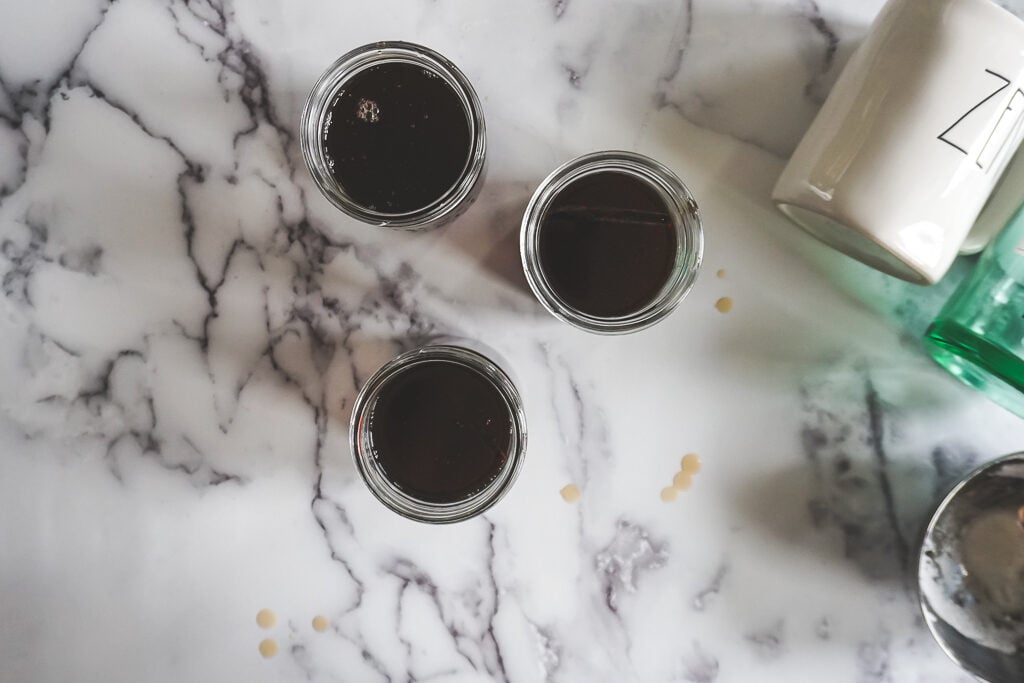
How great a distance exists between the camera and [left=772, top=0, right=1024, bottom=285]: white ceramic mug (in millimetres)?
560

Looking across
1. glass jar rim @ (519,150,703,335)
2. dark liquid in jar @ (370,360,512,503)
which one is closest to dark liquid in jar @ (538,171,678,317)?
glass jar rim @ (519,150,703,335)

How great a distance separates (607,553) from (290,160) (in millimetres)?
445

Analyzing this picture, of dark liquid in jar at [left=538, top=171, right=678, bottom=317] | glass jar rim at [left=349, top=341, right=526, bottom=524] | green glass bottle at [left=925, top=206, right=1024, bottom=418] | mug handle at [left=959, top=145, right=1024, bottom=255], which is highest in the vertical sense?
mug handle at [left=959, top=145, right=1024, bottom=255]

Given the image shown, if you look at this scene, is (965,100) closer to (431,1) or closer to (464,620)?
(431,1)

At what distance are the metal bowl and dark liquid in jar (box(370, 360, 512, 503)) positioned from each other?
37 centimetres

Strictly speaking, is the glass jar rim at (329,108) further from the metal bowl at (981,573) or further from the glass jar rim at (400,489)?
the metal bowl at (981,573)

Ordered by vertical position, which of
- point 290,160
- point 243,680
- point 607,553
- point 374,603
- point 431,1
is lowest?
point 243,680

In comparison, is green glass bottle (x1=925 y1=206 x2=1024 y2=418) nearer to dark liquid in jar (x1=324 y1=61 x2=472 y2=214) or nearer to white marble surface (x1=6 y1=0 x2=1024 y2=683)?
white marble surface (x1=6 y1=0 x2=1024 y2=683)

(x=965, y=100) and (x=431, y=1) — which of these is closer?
(x=965, y=100)

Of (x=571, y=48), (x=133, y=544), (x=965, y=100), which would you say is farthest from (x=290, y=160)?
(x=965, y=100)

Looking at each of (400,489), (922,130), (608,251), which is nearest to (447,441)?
(400,489)

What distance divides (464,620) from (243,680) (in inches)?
8.1

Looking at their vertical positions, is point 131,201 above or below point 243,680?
above

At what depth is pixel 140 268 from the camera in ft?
2.32
